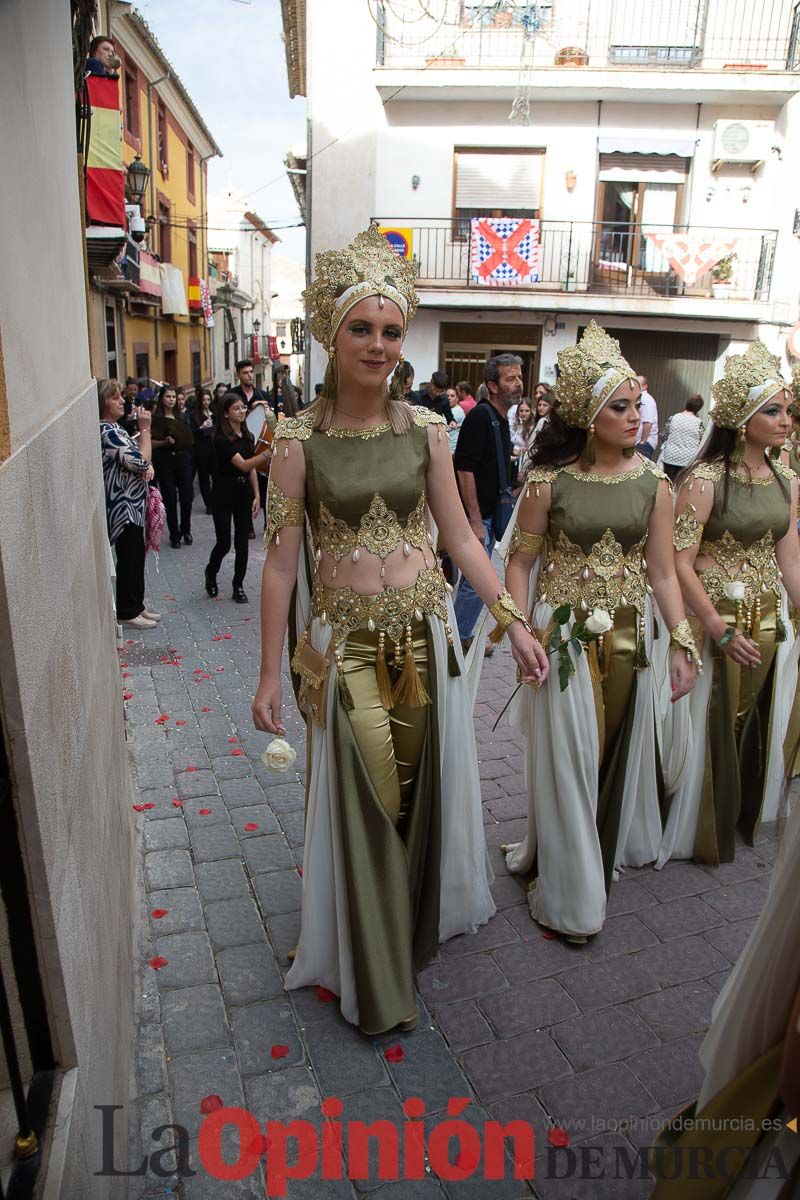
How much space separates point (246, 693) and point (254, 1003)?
115 inches

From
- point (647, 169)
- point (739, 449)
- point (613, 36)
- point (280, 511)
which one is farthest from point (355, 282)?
point (613, 36)

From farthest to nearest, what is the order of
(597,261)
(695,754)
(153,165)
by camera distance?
(153,165) < (597,261) < (695,754)

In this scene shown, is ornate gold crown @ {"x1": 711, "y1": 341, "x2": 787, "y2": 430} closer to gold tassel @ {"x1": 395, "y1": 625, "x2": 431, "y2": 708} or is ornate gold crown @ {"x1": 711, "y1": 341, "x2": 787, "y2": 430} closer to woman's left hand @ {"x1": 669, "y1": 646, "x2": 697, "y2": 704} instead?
woman's left hand @ {"x1": 669, "y1": 646, "x2": 697, "y2": 704}

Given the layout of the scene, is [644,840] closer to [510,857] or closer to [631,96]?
[510,857]

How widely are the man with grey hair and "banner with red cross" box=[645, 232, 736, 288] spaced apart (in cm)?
1117

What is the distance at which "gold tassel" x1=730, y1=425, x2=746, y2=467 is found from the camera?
3.66 m

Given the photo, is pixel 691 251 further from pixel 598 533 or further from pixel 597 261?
pixel 598 533

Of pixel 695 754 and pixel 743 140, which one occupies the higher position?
pixel 743 140

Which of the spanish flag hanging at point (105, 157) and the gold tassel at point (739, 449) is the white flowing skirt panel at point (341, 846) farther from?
the spanish flag hanging at point (105, 157)

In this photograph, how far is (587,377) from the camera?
3.19 m

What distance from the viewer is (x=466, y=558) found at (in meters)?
2.99

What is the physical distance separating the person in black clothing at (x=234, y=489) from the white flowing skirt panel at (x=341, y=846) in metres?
5.03

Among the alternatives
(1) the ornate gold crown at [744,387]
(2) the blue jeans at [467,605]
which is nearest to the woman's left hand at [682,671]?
(1) the ornate gold crown at [744,387]

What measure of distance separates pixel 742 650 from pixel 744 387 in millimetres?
1091
